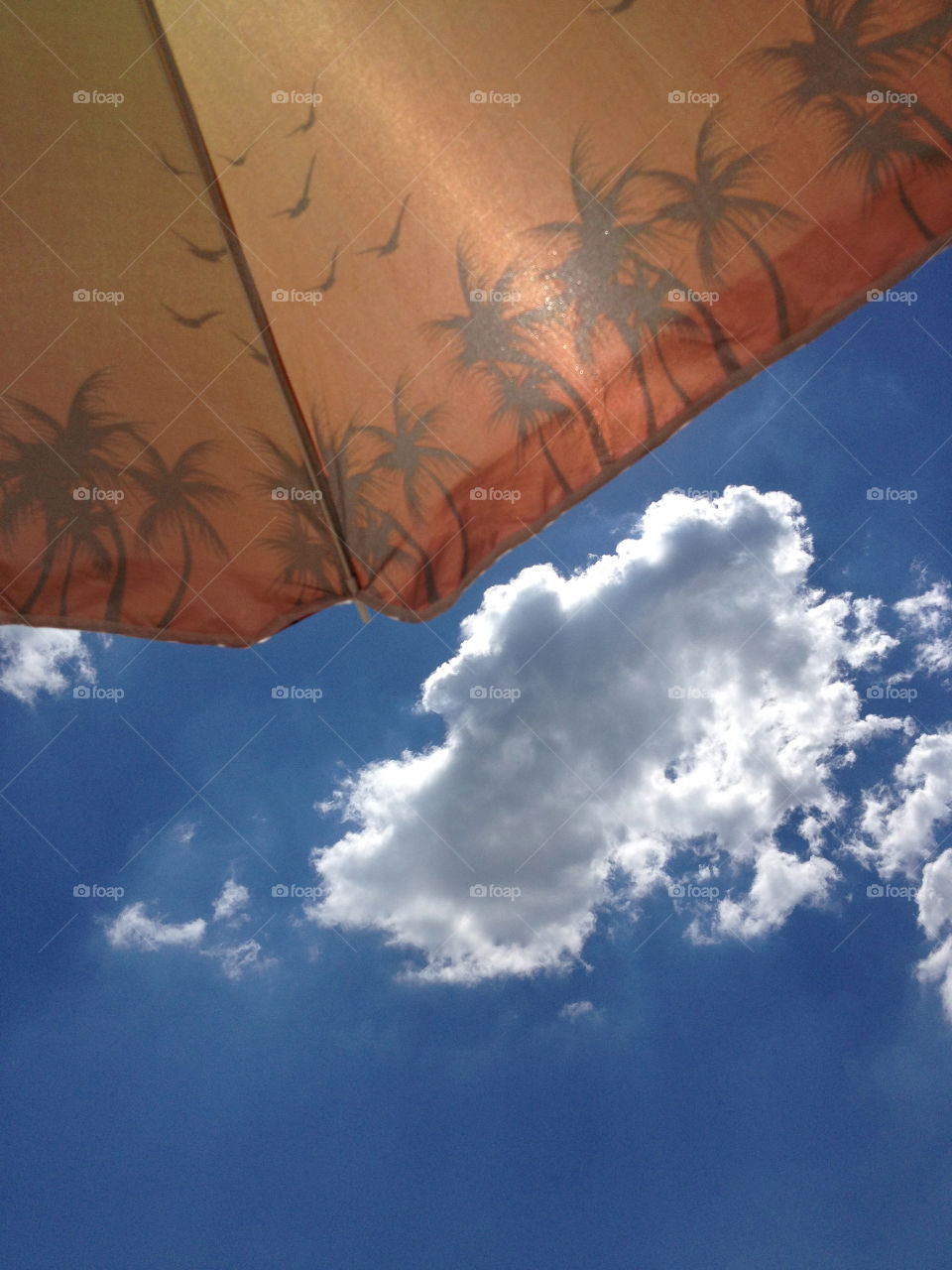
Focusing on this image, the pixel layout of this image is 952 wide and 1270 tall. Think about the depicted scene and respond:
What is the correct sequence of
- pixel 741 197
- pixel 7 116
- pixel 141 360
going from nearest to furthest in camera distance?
1. pixel 741 197
2. pixel 7 116
3. pixel 141 360

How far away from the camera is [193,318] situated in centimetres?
253

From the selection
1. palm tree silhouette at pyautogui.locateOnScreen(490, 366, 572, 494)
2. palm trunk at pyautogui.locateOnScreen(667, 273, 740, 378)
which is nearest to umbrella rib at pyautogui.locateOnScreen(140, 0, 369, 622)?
palm tree silhouette at pyautogui.locateOnScreen(490, 366, 572, 494)

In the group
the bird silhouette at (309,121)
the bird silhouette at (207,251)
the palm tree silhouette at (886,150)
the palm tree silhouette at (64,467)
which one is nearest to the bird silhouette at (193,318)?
the bird silhouette at (207,251)

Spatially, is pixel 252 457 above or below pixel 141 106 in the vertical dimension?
below

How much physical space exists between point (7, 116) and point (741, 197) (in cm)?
183

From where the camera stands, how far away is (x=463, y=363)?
2482 millimetres

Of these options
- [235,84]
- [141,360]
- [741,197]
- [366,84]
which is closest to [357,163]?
[366,84]

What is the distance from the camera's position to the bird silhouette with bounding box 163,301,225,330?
2518 millimetres

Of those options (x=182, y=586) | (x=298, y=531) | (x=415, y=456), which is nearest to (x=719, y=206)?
(x=415, y=456)

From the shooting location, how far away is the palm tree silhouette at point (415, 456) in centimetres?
250

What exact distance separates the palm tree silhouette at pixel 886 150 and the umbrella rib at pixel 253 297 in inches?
58.3

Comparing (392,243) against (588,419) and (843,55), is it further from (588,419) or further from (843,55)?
(843,55)

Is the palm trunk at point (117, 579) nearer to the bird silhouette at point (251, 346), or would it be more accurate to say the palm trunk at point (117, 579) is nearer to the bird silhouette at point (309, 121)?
the bird silhouette at point (251, 346)

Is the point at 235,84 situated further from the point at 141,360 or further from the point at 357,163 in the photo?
the point at 141,360
